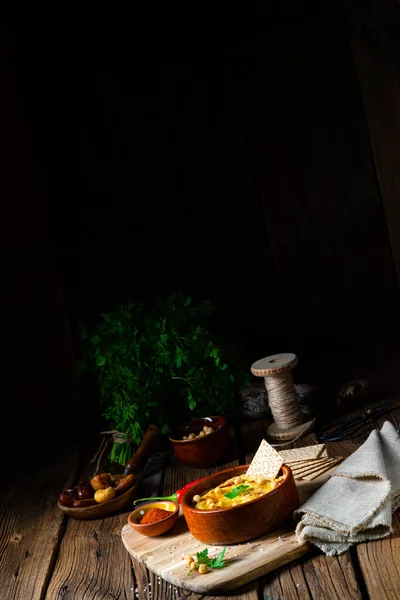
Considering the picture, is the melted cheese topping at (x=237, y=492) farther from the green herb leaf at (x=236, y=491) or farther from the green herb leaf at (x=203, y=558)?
the green herb leaf at (x=203, y=558)

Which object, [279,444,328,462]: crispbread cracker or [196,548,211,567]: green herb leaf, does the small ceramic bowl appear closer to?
[196,548,211,567]: green herb leaf

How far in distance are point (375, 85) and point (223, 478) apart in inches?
75.9

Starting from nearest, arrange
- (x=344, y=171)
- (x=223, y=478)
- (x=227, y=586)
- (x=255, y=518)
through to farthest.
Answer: (x=227, y=586) → (x=255, y=518) → (x=223, y=478) → (x=344, y=171)

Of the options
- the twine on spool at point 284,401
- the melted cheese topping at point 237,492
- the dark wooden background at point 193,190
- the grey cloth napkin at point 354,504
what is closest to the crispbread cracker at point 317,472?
the grey cloth napkin at point 354,504

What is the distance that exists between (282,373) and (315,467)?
25.9 inches

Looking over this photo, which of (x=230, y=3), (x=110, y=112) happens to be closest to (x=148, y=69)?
(x=110, y=112)

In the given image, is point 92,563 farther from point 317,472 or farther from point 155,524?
point 317,472

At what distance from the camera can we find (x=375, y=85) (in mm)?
3410

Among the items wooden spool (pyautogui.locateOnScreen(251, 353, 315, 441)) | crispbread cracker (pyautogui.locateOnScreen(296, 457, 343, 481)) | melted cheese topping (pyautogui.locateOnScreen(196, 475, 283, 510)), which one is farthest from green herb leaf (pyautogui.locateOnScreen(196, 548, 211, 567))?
wooden spool (pyautogui.locateOnScreen(251, 353, 315, 441))

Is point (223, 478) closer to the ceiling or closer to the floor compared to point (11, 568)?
closer to the ceiling

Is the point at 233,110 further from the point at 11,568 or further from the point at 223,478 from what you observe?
the point at 11,568

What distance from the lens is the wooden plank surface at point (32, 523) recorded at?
→ 243cm

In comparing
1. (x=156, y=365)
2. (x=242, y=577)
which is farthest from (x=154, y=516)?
(x=156, y=365)

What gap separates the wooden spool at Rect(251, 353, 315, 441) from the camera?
3170 mm
